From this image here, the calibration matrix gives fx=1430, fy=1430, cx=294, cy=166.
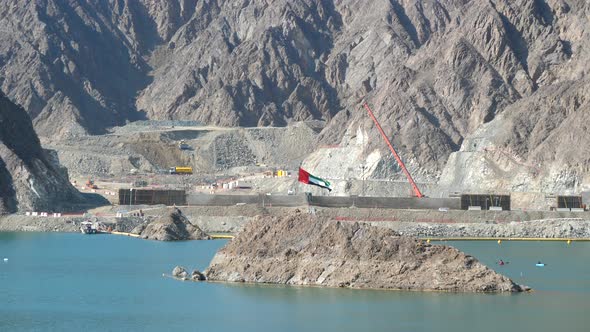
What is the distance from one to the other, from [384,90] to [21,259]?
109 m

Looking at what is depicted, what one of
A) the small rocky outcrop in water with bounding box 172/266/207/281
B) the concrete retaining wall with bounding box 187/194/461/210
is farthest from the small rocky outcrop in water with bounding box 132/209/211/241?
the small rocky outcrop in water with bounding box 172/266/207/281

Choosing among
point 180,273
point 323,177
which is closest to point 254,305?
point 180,273

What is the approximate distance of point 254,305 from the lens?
186 ft

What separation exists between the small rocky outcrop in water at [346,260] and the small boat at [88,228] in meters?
51.2

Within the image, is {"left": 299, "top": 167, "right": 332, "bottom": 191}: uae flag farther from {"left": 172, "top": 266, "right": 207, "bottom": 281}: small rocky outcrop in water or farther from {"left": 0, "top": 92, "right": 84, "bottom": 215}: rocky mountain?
{"left": 172, "top": 266, "right": 207, "bottom": 281}: small rocky outcrop in water

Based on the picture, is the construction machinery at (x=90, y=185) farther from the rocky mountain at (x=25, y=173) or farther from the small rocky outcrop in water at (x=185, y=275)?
the small rocky outcrop in water at (x=185, y=275)

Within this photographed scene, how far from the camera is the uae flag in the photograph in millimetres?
122613

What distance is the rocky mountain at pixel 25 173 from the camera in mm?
121688

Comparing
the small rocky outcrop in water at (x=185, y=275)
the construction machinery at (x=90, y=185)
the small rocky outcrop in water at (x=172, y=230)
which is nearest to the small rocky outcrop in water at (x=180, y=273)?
the small rocky outcrop in water at (x=185, y=275)

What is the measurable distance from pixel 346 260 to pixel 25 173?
68215 mm

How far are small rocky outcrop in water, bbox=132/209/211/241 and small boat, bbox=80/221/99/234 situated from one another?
8795 millimetres

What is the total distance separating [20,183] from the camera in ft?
402

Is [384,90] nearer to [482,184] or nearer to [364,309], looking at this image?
[482,184]

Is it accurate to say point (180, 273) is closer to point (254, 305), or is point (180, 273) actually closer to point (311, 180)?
point (254, 305)
